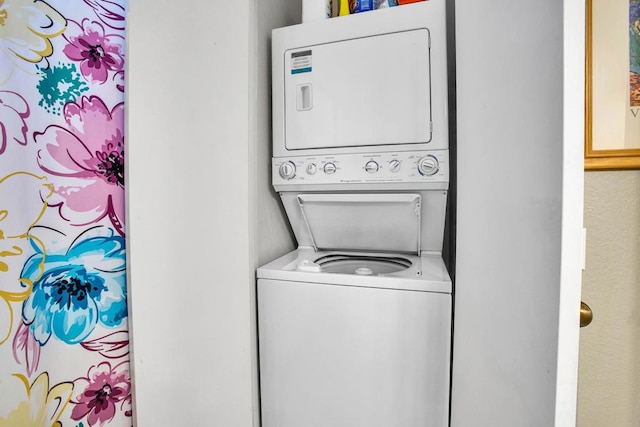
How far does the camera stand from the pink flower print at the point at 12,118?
1.11m

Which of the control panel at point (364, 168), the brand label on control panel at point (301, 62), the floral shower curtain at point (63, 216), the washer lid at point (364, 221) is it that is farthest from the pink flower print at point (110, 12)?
the washer lid at point (364, 221)

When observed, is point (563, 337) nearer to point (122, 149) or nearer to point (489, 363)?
point (489, 363)

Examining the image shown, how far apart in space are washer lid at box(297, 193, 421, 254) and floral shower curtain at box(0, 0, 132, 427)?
1018mm

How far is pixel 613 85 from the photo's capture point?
1.35 metres

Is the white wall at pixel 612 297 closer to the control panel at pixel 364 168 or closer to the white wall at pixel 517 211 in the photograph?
the control panel at pixel 364 168

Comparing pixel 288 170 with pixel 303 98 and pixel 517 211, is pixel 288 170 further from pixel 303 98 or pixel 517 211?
pixel 517 211

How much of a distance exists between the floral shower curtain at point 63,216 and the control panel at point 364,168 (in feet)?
2.88

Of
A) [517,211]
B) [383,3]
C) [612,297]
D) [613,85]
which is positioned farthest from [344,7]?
[612,297]

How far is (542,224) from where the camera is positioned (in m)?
0.67

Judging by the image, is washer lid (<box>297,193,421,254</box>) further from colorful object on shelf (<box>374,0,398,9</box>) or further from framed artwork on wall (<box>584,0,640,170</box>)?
colorful object on shelf (<box>374,0,398,9</box>)

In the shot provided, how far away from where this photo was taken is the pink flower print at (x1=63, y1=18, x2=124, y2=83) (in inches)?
52.9

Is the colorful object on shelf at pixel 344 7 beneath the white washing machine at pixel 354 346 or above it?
above

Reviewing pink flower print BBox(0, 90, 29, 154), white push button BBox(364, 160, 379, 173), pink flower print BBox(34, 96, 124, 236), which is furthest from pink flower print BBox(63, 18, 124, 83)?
white push button BBox(364, 160, 379, 173)

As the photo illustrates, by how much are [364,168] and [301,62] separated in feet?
2.16
